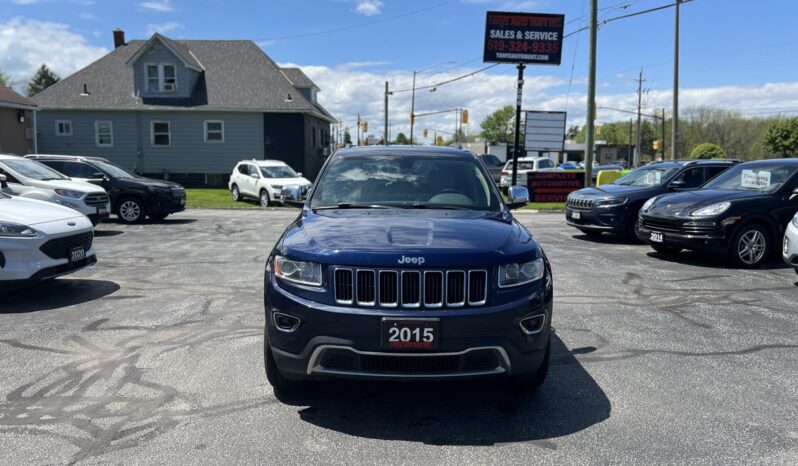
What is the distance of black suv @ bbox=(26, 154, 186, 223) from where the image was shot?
1527 cm

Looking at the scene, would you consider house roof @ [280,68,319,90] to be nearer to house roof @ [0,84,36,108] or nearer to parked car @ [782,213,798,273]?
house roof @ [0,84,36,108]

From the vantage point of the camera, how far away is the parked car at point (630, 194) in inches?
467

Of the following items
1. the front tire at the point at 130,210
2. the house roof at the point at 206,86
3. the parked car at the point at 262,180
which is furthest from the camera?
the house roof at the point at 206,86

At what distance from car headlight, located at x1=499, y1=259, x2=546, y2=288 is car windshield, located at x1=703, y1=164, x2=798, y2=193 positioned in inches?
297

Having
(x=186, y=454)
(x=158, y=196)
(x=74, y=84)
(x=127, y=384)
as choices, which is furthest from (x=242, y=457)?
(x=74, y=84)

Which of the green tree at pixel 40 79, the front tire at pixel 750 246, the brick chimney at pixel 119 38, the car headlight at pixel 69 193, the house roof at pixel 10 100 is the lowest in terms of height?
the front tire at pixel 750 246

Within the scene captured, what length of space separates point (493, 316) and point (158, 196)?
546 inches

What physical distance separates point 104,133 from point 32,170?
66.1ft

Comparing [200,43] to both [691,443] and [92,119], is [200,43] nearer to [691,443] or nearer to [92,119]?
[92,119]

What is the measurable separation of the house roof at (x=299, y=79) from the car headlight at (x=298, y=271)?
3342 cm

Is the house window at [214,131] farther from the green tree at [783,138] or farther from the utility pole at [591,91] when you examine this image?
the green tree at [783,138]

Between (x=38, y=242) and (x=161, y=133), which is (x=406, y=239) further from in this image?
(x=161, y=133)

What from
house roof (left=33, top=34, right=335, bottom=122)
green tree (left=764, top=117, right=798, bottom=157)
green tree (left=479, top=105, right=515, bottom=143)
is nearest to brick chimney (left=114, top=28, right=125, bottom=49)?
house roof (left=33, top=34, right=335, bottom=122)

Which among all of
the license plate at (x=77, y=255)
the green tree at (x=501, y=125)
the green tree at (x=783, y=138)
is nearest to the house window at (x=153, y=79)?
the license plate at (x=77, y=255)
